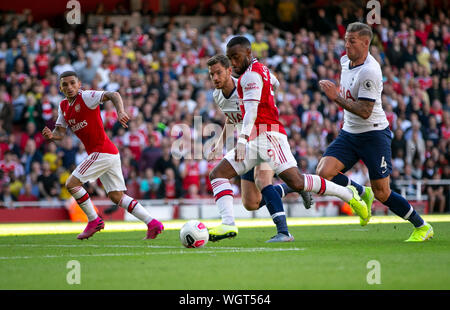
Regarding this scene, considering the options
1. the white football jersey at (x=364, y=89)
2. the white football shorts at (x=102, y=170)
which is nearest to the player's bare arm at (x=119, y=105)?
the white football shorts at (x=102, y=170)

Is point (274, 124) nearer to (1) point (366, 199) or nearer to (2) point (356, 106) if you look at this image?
(2) point (356, 106)

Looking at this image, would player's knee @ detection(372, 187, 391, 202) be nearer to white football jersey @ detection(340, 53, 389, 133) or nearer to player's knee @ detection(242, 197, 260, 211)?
white football jersey @ detection(340, 53, 389, 133)

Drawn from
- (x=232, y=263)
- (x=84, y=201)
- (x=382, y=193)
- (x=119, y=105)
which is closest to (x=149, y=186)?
(x=84, y=201)

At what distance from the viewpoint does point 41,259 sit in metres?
8.09

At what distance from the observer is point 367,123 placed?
32.2 feet

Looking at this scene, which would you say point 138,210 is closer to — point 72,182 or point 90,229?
point 90,229

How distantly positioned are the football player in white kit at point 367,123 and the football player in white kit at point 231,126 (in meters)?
0.83

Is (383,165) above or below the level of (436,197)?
above

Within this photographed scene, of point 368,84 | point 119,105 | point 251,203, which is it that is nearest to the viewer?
point 368,84

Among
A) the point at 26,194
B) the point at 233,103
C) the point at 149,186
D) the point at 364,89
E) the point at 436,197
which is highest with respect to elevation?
the point at 364,89

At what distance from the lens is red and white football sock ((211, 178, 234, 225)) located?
935 cm

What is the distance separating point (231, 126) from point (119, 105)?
1.50m

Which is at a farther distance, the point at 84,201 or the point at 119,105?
the point at 84,201
